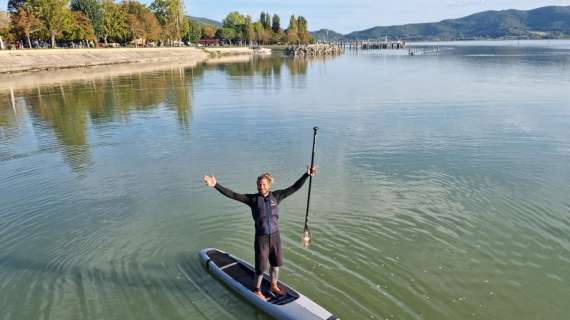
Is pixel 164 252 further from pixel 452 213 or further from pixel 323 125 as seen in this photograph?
pixel 323 125

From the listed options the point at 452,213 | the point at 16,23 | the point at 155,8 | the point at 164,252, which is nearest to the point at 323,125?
the point at 452,213

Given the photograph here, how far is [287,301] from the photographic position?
9.22 meters

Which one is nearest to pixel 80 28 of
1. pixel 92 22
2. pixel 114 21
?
pixel 92 22

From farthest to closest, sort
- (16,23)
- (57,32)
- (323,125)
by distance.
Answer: (57,32) → (16,23) → (323,125)

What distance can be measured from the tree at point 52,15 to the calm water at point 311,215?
81897 millimetres

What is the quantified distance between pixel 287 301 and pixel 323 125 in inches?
822

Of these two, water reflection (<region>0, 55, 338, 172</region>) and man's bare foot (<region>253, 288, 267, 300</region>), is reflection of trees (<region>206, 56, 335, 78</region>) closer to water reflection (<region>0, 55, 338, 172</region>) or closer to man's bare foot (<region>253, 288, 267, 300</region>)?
water reflection (<region>0, 55, 338, 172</region>)

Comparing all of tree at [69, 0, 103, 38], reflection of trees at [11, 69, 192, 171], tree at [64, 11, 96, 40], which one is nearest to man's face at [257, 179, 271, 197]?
reflection of trees at [11, 69, 192, 171]

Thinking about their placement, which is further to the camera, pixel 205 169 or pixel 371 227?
pixel 205 169

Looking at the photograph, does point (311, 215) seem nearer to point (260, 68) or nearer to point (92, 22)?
point (260, 68)

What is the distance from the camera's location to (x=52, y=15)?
99.8 metres

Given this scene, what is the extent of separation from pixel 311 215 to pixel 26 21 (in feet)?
346

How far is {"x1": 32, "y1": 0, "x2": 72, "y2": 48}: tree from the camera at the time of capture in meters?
98.2

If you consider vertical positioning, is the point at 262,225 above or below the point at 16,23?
below
